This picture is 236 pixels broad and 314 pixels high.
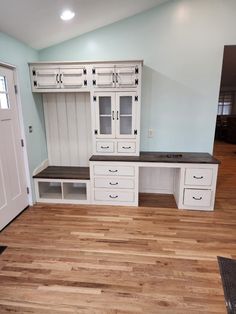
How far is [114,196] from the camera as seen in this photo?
3.18 meters

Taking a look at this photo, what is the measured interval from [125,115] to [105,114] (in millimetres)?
304

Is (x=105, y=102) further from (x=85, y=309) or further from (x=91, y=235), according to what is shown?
(x=85, y=309)

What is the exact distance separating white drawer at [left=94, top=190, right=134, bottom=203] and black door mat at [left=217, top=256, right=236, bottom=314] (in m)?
1.44

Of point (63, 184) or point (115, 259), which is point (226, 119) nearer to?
point (63, 184)

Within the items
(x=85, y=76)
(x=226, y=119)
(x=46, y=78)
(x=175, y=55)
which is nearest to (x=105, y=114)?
(x=85, y=76)

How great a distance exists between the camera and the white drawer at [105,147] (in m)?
3.18

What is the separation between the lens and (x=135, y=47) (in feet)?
10.2

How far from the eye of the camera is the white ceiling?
212 cm

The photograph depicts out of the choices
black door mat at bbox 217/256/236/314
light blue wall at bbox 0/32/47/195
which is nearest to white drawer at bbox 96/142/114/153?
light blue wall at bbox 0/32/47/195

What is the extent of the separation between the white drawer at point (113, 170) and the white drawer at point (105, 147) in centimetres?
28

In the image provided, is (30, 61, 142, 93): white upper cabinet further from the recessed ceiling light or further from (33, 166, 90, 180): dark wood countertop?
(33, 166, 90, 180): dark wood countertop

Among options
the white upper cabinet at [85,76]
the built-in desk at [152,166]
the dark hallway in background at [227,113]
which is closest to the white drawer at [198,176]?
the built-in desk at [152,166]

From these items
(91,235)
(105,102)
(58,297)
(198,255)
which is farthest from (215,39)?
(58,297)

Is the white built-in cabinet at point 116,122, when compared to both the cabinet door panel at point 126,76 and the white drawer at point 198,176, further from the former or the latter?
the white drawer at point 198,176
